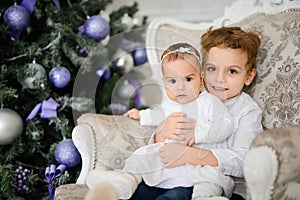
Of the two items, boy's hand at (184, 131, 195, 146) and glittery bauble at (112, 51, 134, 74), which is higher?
glittery bauble at (112, 51, 134, 74)

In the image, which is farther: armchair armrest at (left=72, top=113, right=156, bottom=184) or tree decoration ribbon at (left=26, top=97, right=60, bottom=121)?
tree decoration ribbon at (left=26, top=97, right=60, bottom=121)

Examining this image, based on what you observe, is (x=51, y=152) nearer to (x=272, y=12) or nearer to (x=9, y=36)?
(x=9, y=36)

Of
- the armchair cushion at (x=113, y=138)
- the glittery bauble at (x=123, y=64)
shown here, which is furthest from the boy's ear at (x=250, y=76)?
the glittery bauble at (x=123, y=64)

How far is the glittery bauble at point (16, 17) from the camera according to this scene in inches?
74.7

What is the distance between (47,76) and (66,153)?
36cm

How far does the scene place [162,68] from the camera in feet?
4.78

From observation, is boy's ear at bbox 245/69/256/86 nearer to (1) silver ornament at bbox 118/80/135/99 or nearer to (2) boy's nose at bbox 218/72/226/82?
(2) boy's nose at bbox 218/72/226/82

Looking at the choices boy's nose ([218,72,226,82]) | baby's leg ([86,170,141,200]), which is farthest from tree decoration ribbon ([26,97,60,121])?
boy's nose ([218,72,226,82])

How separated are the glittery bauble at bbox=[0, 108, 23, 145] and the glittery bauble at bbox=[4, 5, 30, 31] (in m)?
0.34

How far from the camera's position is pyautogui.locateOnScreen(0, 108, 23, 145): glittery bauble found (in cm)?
180

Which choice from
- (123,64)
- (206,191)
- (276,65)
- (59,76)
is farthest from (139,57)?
(206,191)

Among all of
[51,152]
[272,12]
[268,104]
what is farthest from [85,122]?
[272,12]

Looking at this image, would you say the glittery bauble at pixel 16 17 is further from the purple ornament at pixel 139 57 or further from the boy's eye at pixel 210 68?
the boy's eye at pixel 210 68

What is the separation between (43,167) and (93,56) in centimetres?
53
